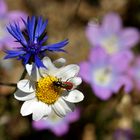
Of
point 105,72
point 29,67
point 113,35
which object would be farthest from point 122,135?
point 29,67

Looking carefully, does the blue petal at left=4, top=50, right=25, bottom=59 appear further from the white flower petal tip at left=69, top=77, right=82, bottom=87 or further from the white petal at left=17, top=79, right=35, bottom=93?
the white flower petal tip at left=69, top=77, right=82, bottom=87

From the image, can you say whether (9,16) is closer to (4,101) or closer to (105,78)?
(4,101)

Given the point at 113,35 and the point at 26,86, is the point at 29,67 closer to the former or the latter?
the point at 26,86

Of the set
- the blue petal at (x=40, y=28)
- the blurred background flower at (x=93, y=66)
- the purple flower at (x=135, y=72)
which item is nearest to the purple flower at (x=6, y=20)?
the blurred background flower at (x=93, y=66)

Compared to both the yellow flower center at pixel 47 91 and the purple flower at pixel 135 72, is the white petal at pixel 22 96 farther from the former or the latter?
the purple flower at pixel 135 72

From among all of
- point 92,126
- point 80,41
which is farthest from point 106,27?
point 92,126

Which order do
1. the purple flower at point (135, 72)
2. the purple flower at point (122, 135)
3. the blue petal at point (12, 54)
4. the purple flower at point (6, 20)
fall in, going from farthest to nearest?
the purple flower at point (135, 72) < the purple flower at point (122, 135) < the purple flower at point (6, 20) < the blue petal at point (12, 54)
